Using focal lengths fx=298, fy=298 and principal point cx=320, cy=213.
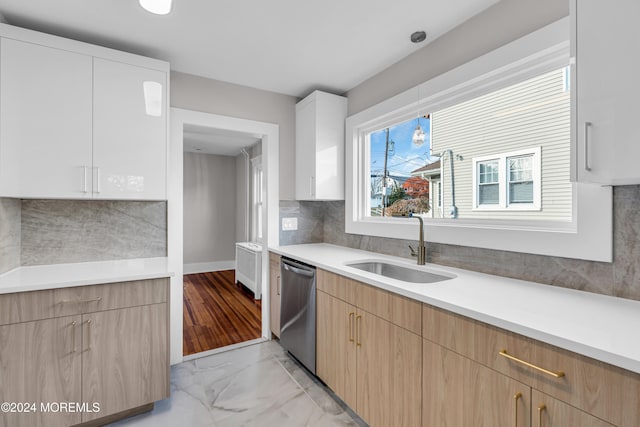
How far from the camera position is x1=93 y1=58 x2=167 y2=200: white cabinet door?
6.32 feet

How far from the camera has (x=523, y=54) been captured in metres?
1.52

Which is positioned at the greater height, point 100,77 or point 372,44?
point 372,44

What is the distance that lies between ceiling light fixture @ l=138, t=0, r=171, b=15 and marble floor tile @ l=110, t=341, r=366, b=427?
2406 millimetres

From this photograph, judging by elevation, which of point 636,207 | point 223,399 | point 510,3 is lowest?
point 223,399

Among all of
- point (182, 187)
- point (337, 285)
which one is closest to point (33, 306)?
point (182, 187)

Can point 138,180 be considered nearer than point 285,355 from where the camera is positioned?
Yes

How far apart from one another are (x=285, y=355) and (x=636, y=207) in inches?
97.8

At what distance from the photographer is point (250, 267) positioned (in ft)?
14.4

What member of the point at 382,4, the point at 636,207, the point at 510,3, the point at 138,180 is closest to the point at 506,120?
the point at 510,3

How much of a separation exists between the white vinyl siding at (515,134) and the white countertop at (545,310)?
1.34ft

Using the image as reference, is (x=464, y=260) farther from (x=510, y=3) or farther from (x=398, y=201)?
(x=510, y=3)

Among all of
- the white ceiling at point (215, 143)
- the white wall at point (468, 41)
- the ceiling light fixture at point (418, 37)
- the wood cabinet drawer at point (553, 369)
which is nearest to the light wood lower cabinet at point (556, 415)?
the wood cabinet drawer at point (553, 369)

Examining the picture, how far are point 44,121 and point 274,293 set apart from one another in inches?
82.0

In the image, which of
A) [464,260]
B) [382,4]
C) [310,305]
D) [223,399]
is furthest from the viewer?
[310,305]
